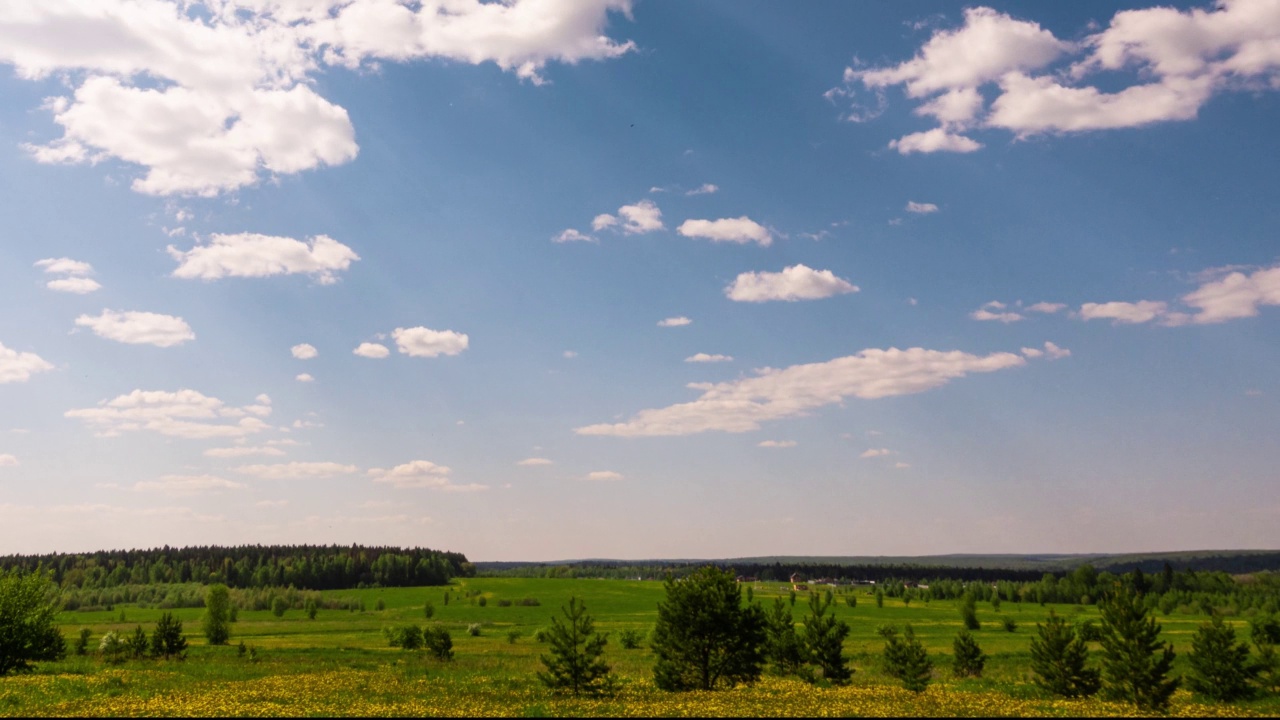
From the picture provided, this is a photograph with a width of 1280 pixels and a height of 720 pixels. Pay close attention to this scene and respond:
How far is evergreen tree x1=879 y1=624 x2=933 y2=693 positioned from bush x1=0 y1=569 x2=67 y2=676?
4614cm

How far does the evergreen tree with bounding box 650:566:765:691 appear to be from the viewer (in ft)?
117

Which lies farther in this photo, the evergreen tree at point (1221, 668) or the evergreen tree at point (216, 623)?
the evergreen tree at point (216, 623)

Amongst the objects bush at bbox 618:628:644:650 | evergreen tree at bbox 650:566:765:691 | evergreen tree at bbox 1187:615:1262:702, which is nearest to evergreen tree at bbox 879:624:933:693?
evergreen tree at bbox 650:566:765:691

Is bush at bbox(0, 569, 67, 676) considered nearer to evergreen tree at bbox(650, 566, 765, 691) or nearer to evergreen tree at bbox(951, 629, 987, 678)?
evergreen tree at bbox(650, 566, 765, 691)

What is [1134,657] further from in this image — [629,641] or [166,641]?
[629,641]

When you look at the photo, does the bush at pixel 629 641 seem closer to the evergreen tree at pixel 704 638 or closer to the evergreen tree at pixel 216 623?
the evergreen tree at pixel 216 623

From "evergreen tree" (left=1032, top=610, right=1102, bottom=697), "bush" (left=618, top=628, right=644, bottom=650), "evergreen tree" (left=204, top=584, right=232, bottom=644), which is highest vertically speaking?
Result: "evergreen tree" (left=1032, top=610, right=1102, bottom=697)

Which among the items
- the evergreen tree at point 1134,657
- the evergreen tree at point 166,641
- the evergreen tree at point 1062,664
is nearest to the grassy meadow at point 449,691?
the evergreen tree at point 1134,657

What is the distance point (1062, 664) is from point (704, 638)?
56.9ft

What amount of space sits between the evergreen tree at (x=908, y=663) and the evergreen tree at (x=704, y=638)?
9.04 m

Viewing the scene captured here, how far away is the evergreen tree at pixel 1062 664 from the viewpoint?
118 ft

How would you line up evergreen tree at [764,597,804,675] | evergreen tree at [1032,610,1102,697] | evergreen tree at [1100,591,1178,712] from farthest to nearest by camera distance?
evergreen tree at [764,597,804,675] < evergreen tree at [1032,610,1102,697] < evergreen tree at [1100,591,1178,712]

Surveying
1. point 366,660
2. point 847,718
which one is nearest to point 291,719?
point 847,718

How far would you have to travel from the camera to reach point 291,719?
2612cm
